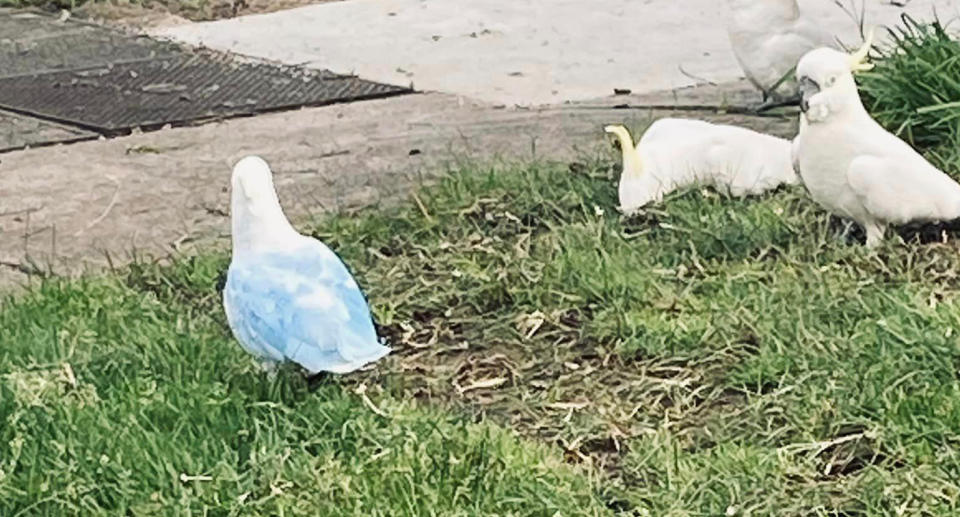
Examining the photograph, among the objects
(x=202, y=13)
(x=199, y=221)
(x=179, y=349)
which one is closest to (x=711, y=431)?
(x=179, y=349)

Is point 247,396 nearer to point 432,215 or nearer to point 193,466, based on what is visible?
point 193,466

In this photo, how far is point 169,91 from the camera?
21.8ft

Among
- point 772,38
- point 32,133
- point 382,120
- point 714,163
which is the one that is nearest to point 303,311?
point 714,163

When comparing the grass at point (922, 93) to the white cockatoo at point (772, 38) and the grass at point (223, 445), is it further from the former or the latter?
the grass at point (223, 445)

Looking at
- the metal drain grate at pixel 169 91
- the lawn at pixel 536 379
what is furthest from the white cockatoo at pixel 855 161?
the metal drain grate at pixel 169 91

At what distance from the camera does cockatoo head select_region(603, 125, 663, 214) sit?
4516mm

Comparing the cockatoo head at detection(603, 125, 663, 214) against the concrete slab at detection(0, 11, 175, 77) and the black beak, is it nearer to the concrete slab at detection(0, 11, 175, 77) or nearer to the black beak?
the black beak

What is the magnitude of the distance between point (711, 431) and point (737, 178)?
4.44 feet

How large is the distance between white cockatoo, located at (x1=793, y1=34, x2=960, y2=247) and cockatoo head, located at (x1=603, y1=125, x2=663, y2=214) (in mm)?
519

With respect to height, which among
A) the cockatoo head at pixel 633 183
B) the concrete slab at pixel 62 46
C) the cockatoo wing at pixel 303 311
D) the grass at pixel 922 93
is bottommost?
Answer: the concrete slab at pixel 62 46

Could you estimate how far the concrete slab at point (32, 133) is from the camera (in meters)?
5.88

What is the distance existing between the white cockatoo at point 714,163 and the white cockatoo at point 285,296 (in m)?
1.32

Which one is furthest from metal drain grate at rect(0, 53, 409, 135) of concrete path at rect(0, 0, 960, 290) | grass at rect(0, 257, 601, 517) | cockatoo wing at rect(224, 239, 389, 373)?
cockatoo wing at rect(224, 239, 389, 373)

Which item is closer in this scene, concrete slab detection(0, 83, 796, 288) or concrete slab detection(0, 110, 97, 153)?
concrete slab detection(0, 83, 796, 288)
